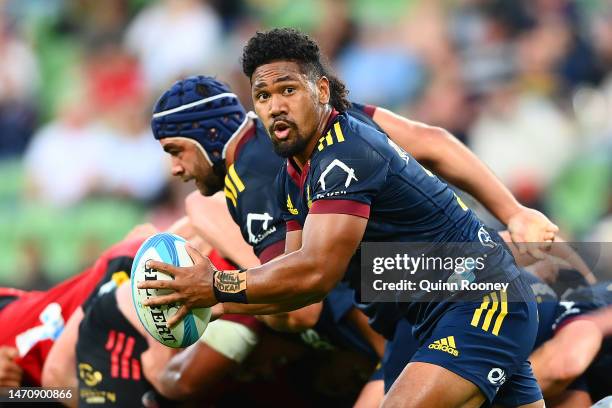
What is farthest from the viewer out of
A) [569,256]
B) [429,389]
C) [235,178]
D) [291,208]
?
[569,256]

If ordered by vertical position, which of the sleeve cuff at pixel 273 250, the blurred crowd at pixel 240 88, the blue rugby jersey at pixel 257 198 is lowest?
the sleeve cuff at pixel 273 250

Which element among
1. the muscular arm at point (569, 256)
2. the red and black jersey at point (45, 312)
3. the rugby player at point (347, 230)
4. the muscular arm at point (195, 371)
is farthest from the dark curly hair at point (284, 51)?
the red and black jersey at point (45, 312)

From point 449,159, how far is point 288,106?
4.52 ft

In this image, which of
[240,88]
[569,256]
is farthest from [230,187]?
[240,88]

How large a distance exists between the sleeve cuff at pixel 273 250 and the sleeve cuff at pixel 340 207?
0.99 meters

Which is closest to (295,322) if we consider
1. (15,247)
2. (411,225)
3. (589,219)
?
(411,225)

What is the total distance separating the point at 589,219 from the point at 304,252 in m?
5.22

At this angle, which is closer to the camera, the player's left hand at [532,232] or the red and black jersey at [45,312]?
the player's left hand at [532,232]

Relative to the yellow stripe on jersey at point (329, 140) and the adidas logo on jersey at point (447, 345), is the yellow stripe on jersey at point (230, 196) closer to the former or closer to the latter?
the yellow stripe on jersey at point (329, 140)

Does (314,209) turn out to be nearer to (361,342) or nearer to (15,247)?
(361,342)

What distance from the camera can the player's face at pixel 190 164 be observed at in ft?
17.4

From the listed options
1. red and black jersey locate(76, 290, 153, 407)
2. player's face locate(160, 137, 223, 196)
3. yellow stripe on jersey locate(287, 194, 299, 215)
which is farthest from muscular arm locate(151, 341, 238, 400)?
yellow stripe on jersey locate(287, 194, 299, 215)

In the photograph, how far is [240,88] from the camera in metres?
9.89

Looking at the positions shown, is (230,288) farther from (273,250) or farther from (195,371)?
(195,371)
